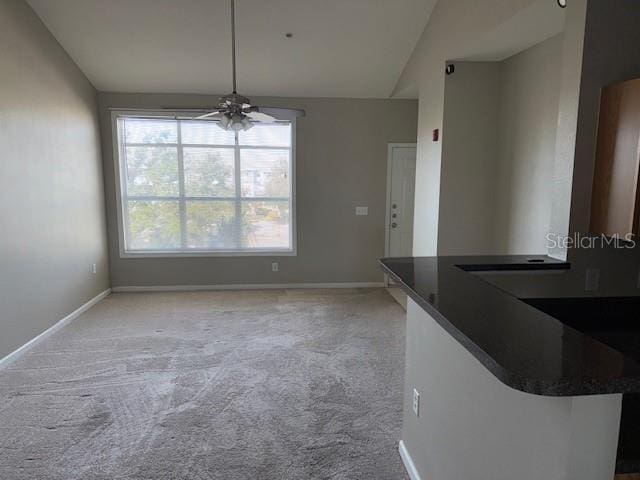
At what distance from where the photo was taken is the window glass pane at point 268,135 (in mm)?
5441

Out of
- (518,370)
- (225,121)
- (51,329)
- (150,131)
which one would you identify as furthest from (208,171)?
(518,370)

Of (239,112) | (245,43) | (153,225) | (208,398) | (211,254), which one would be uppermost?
(245,43)

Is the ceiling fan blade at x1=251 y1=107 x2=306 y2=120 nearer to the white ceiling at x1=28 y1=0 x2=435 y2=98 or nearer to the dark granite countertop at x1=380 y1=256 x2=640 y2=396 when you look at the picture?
the white ceiling at x1=28 y1=0 x2=435 y2=98

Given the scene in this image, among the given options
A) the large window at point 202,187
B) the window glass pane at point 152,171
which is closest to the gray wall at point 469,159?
the large window at point 202,187

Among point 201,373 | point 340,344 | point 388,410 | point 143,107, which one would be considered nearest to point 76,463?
point 201,373

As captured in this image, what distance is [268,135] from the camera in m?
5.47

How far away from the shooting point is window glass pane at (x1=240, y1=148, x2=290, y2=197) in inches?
217

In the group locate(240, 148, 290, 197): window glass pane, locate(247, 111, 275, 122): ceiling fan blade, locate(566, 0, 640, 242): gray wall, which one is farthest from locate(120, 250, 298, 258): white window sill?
locate(566, 0, 640, 242): gray wall

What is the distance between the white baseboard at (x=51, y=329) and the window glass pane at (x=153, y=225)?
2.53 ft

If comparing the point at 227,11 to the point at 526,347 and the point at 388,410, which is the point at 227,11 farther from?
the point at 526,347

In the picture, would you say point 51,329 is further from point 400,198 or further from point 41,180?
point 400,198

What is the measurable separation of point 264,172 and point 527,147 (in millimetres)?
3261

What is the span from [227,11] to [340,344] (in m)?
3.23

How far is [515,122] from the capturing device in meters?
3.54
